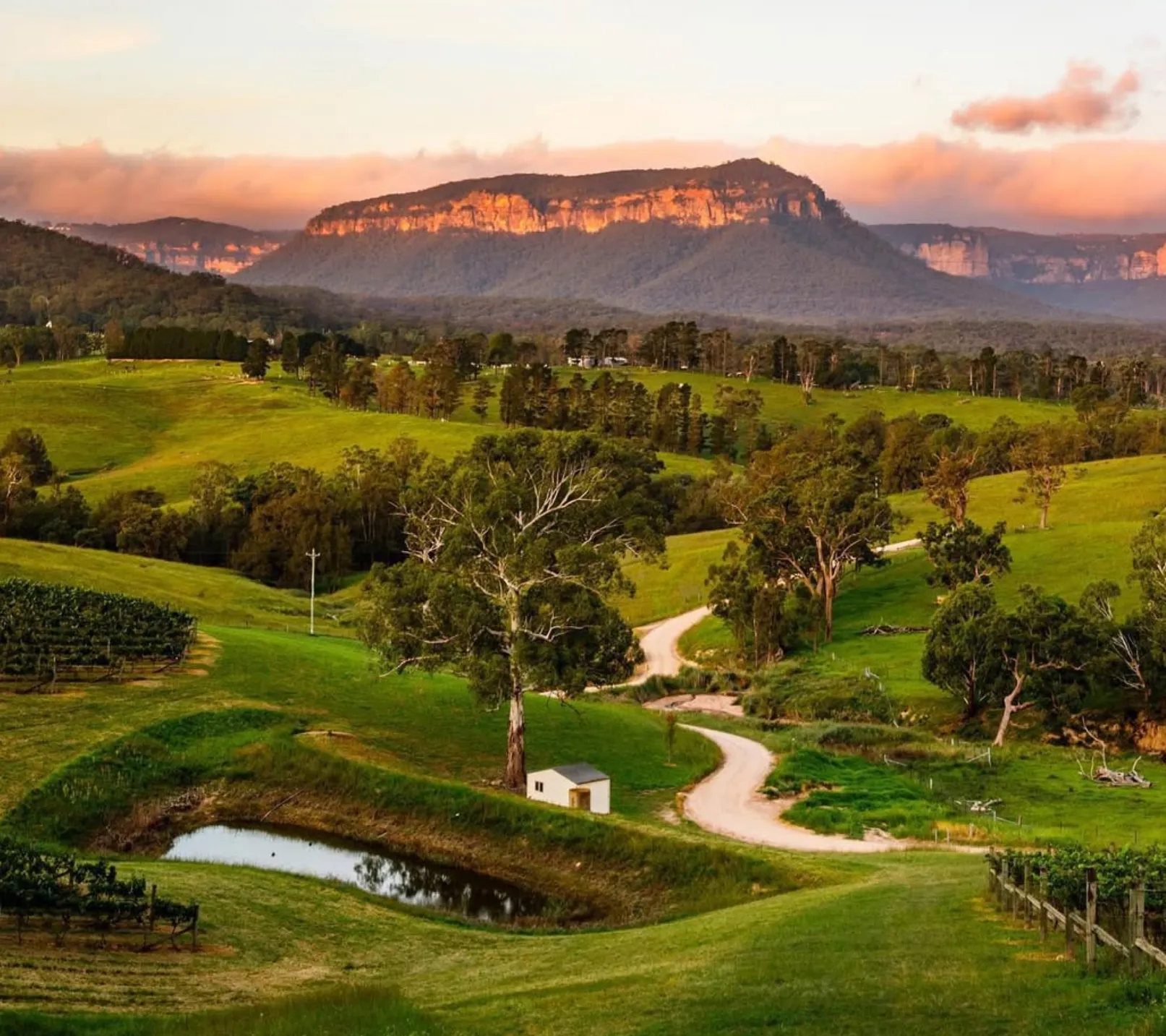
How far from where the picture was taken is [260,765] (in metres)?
53.4

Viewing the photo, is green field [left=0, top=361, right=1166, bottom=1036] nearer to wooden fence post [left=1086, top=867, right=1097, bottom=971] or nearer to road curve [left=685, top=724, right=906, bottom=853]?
wooden fence post [left=1086, top=867, right=1097, bottom=971]

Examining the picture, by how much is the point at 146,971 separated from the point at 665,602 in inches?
3650

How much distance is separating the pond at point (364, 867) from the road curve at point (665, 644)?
42.8 meters

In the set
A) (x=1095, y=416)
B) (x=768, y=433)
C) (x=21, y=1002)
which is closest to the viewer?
(x=21, y=1002)

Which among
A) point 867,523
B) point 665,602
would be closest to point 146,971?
point 867,523

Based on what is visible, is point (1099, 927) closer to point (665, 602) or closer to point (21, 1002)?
point (21, 1002)

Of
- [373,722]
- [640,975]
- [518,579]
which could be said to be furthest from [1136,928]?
[373,722]

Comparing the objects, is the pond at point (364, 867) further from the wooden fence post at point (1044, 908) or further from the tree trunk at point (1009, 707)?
the tree trunk at point (1009, 707)

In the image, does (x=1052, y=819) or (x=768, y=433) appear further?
(x=768, y=433)

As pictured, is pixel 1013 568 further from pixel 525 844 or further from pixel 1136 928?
pixel 1136 928

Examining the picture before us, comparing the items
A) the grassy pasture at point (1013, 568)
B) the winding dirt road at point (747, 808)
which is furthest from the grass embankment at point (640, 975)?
the grassy pasture at point (1013, 568)

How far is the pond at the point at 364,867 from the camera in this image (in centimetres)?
4150

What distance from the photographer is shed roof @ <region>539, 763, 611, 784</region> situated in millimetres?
50219

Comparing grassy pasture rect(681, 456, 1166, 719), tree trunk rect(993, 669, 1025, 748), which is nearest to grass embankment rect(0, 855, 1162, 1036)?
tree trunk rect(993, 669, 1025, 748)
